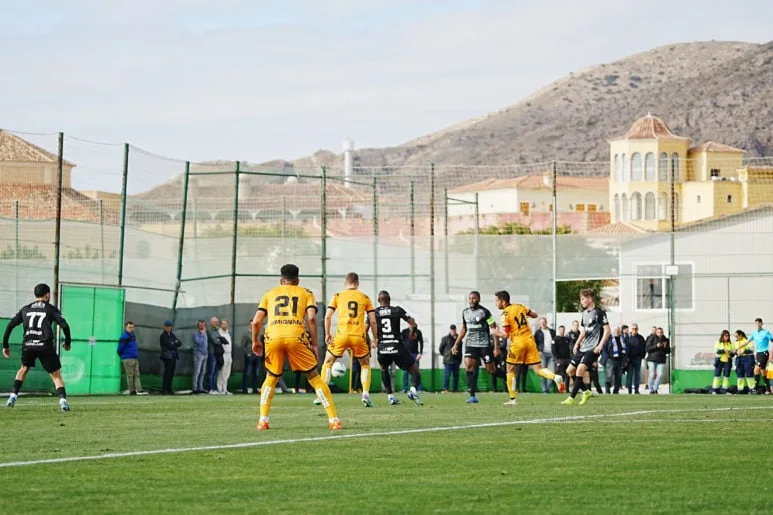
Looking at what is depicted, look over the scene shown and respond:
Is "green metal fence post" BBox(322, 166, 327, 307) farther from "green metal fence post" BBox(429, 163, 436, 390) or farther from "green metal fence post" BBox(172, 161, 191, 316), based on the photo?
"green metal fence post" BBox(172, 161, 191, 316)

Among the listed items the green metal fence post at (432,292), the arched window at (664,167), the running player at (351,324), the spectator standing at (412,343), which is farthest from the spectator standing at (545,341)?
the running player at (351,324)

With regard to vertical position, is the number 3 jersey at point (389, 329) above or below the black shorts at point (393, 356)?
above

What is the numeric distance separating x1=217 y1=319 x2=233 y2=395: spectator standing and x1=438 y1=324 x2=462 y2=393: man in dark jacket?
534 centimetres

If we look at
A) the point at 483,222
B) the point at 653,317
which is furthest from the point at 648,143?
the point at 653,317

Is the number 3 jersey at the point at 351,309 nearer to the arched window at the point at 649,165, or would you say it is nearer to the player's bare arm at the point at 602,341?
A: the player's bare arm at the point at 602,341

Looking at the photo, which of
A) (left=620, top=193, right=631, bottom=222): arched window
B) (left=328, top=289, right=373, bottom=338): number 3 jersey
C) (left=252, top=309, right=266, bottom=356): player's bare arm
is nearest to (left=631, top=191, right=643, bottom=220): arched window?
(left=620, top=193, right=631, bottom=222): arched window

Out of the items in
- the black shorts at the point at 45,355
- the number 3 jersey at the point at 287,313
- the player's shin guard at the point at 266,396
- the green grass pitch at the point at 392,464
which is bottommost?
the green grass pitch at the point at 392,464

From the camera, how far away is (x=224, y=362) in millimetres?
35125

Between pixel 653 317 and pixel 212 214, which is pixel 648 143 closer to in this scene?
pixel 653 317

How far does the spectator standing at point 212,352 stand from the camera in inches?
1372

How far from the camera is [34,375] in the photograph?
30.5 meters

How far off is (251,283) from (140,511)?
90.4ft

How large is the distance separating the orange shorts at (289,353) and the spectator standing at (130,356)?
52.5 ft

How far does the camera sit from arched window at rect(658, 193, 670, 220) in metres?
164
